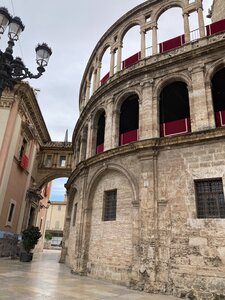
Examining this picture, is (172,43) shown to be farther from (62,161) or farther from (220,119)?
(62,161)

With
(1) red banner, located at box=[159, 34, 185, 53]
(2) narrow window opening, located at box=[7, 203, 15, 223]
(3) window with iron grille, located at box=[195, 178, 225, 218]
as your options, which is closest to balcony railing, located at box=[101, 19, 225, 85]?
(1) red banner, located at box=[159, 34, 185, 53]

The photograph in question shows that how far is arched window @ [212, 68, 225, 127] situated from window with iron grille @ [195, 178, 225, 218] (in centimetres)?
253

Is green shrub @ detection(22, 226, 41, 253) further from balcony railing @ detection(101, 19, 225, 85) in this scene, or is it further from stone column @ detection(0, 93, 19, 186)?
balcony railing @ detection(101, 19, 225, 85)

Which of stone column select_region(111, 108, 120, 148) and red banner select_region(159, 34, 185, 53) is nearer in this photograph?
red banner select_region(159, 34, 185, 53)

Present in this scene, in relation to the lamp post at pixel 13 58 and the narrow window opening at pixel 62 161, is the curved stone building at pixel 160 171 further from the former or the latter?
the narrow window opening at pixel 62 161

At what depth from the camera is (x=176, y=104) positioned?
1352cm

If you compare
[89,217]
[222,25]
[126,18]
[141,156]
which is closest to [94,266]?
[89,217]

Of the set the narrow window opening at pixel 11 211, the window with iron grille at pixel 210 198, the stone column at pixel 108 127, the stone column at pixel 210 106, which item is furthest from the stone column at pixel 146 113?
the narrow window opening at pixel 11 211

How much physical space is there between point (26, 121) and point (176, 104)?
11.9m

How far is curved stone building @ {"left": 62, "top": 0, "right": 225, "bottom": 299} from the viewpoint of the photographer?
27.5 feet

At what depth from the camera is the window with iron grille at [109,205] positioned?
11305 mm

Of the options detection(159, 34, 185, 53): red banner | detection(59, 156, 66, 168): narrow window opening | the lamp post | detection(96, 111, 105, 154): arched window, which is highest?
detection(159, 34, 185, 53): red banner

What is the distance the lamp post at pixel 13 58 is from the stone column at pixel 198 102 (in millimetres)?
6033

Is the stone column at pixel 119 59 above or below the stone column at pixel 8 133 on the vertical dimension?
above
